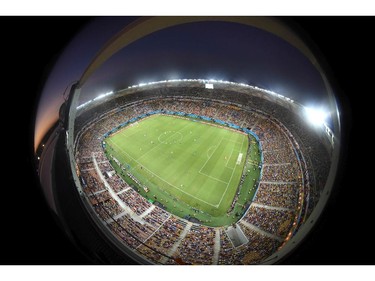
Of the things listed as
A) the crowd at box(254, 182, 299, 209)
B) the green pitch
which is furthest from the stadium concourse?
the green pitch

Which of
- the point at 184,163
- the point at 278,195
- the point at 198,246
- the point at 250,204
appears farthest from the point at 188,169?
the point at 198,246

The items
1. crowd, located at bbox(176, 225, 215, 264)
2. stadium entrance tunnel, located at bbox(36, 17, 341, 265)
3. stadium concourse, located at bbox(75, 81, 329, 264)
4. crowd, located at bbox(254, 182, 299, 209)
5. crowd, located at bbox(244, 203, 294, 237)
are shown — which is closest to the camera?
stadium entrance tunnel, located at bbox(36, 17, 341, 265)

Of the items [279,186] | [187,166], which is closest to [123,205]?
[187,166]

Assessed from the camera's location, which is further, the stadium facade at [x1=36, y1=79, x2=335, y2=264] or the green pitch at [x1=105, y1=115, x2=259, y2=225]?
the green pitch at [x1=105, y1=115, x2=259, y2=225]

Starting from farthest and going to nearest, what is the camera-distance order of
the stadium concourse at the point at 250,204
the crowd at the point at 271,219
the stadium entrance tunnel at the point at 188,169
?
the crowd at the point at 271,219
the stadium concourse at the point at 250,204
the stadium entrance tunnel at the point at 188,169

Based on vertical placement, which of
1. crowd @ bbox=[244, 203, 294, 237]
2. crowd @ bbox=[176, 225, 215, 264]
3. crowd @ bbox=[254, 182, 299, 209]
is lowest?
crowd @ bbox=[176, 225, 215, 264]

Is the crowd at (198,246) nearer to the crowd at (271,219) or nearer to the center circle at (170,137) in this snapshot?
the crowd at (271,219)

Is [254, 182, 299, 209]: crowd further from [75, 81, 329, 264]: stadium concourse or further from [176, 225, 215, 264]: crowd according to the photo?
[176, 225, 215, 264]: crowd

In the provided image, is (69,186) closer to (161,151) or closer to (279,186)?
(279,186)

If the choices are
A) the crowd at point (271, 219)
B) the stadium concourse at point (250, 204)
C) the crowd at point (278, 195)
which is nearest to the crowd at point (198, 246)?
the stadium concourse at point (250, 204)
